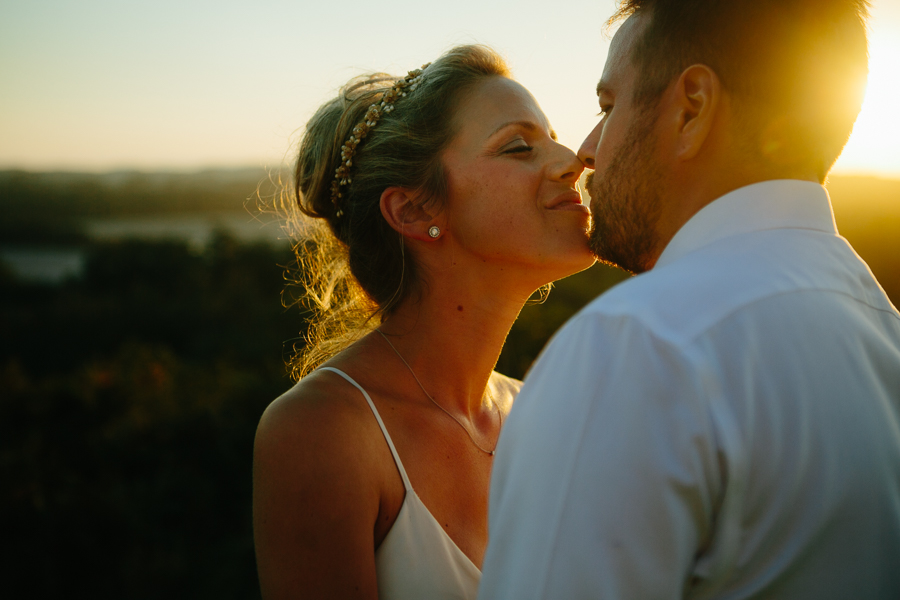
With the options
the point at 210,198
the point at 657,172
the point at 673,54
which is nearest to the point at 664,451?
the point at 657,172

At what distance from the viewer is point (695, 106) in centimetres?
151

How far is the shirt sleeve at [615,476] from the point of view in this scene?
103 cm

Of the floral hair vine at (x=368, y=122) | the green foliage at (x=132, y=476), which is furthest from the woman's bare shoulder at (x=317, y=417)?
the green foliage at (x=132, y=476)

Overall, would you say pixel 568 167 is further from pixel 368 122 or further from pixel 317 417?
pixel 317 417

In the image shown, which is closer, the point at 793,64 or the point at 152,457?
the point at 793,64

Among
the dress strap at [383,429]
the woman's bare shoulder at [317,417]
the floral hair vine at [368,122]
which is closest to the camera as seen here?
the woman's bare shoulder at [317,417]

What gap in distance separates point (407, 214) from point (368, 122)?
0.48 m

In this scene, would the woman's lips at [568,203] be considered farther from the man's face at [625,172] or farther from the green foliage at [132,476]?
the green foliage at [132,476]

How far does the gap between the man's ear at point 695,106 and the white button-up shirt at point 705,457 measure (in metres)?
0.47

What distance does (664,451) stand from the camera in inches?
40.8

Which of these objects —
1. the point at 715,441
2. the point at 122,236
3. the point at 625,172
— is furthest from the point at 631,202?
Result: the point at 122,236

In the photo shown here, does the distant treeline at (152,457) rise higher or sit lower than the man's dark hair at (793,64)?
lower

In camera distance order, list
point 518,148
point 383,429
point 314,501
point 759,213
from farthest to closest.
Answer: point 518,148, point 383,429, point 314,501, point 759,213

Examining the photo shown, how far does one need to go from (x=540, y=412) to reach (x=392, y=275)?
72.6 inches
